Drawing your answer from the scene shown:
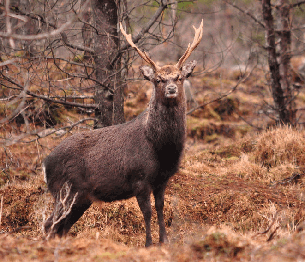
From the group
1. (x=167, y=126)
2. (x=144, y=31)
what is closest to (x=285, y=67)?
(x=144, y=31)

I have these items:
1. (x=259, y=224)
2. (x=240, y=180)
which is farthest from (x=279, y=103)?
(x=259, y=224)

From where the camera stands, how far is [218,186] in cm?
722

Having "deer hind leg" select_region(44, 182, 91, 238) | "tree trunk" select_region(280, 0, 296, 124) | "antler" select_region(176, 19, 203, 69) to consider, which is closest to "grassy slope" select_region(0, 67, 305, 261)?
"deer hind leg" select_region(44, 182, 91, 238)

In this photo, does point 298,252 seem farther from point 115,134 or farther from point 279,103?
point 279,103

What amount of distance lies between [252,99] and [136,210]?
38.7ft

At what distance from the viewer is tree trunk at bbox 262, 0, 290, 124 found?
10.2 metres

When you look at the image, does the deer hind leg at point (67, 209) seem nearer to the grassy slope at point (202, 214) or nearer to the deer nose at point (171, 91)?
the grassy slope at point (202, 214)

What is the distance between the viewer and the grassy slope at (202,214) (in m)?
3.66

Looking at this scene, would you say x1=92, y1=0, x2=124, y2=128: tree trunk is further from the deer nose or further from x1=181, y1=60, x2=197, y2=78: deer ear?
the deer nose

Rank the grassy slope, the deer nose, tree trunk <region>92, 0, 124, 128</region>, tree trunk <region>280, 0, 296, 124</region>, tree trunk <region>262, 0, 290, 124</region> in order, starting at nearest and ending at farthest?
the grassy slope → the deer nose → tree trunk <region>92, 0, 124, 128</region> → tree trunk <region>262, 0, 290, 124</region> → tree trunk <region>280, 0, 296, 124</region>

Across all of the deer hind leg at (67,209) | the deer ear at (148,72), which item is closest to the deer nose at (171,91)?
the deer ear at (148,72)

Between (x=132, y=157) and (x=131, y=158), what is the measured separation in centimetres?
2

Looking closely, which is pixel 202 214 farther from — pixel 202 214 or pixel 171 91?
pixel 171 91

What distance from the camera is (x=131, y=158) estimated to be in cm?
548
